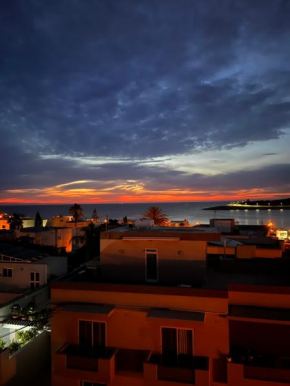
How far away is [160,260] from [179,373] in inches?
123

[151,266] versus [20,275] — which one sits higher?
[151,266]

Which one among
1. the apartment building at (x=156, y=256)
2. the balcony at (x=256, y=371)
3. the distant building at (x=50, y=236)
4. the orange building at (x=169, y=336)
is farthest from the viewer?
the distant building at (x=50, y=236)

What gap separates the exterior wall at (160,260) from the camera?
892 centimetres

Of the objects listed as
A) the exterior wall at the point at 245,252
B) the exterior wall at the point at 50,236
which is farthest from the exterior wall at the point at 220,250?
the exterior wall at the point at 50,236

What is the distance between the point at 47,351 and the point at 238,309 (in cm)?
728

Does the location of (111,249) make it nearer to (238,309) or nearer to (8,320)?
(238,309)

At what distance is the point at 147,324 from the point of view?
7.93m

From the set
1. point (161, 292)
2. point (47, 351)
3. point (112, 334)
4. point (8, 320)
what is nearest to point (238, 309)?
point (161, 292)

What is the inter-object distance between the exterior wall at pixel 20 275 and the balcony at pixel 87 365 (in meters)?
10.4

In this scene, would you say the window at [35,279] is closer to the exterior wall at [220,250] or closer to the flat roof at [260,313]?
the exterior wall at [220,250]

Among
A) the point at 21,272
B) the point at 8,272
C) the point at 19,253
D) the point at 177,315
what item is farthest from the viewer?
the point at 19,253

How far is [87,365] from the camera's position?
25.3 feet

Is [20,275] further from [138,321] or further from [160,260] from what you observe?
[138,321]

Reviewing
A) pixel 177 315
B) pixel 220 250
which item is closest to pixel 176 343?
pixel 177 315
